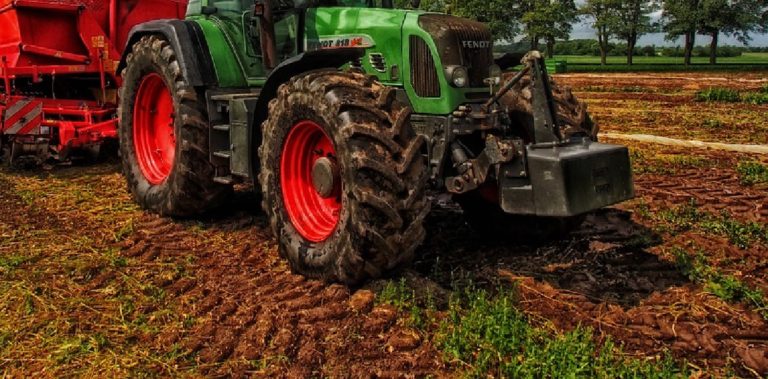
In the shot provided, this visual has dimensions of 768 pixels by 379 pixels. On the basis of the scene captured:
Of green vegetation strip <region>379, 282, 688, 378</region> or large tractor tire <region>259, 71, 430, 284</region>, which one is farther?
large tractor tire <region>259, 71, 430, 284</region>

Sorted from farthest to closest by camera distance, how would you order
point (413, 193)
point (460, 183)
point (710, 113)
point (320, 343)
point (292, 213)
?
1. point (710, 113)
2. point (292, 213)
3. point (460, 183)
4. point (413, 193)
5. point (320, 343)

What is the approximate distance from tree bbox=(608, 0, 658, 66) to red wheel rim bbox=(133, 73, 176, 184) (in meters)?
66.2

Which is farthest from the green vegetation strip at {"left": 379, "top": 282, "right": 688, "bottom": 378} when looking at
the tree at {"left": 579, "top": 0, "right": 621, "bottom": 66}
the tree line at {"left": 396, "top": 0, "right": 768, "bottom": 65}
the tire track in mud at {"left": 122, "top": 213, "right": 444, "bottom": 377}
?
the tree at {"left": 579, "top": 0, "right": 621, "bottom": 66}

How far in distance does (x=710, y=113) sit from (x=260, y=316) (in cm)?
1361

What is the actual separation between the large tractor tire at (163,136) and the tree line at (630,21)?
52002 mm

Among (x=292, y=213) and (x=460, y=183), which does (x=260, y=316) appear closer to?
(x=292, y=213)

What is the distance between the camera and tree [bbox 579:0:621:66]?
68.9 metres

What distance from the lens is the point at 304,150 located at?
489 cm

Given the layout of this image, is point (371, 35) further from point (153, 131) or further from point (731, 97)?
point (731, 97)

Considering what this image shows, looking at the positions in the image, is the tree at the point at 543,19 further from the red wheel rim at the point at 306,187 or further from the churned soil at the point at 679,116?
the red wheel rim at the point at 306,187

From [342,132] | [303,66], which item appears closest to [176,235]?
[303,66]

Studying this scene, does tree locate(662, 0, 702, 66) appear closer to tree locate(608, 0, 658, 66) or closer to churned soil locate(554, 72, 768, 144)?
tree locate(608, 0, 658, 66)

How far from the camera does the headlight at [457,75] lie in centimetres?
463

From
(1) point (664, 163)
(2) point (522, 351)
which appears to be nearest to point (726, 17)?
(1) point (664, 163)
